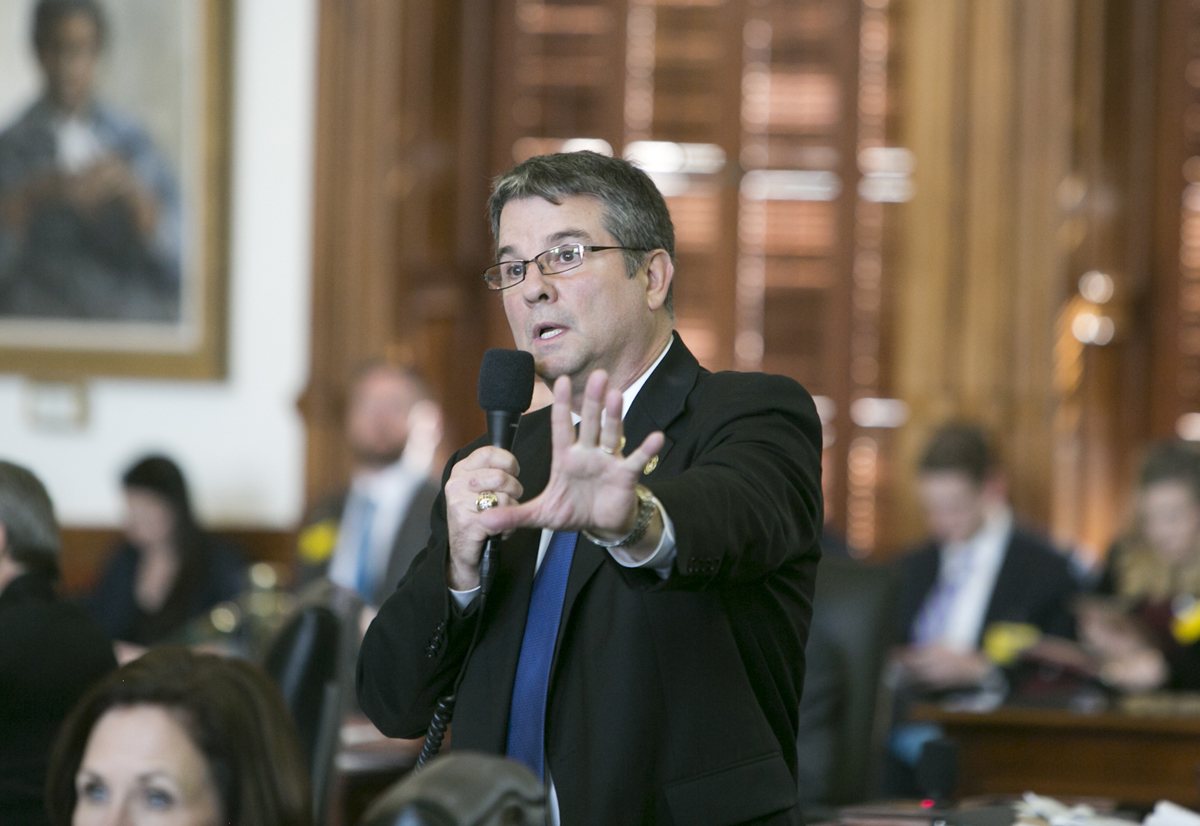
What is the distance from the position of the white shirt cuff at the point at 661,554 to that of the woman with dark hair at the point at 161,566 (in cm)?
447

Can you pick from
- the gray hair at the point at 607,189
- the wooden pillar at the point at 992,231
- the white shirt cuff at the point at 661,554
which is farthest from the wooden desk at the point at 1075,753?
the white shirt cuff at the point at 661,554

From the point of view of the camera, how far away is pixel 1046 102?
6328 millimetres

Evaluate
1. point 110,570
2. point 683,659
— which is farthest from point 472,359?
point 683,659

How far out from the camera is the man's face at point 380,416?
229 inches

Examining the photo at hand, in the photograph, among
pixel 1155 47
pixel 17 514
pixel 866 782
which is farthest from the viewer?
pixel 1155 47

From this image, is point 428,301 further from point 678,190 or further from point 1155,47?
point 1155,47

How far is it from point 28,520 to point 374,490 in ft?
9.93

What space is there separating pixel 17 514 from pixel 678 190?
181 inches

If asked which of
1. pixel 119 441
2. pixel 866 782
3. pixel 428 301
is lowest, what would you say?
pixel 866 782

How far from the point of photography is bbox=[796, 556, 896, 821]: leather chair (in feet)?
12.7

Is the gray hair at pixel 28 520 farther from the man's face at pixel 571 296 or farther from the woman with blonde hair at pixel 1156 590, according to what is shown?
the woman with blonde hair at pixel 1156 590

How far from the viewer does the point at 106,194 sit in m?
6.64

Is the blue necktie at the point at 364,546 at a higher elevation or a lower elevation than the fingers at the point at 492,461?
lower

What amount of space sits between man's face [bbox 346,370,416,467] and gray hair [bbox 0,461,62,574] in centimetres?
297
